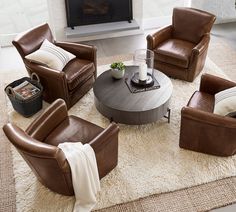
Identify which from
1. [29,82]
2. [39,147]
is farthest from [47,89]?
[39,147]

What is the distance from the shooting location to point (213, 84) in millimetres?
3441

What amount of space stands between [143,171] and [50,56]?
1.75m

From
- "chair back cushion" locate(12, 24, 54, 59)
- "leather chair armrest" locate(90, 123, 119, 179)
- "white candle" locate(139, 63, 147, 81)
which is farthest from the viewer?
"chair back cushion" locate(12, 24, 54, 59)

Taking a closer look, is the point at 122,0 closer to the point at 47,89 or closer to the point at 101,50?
the point at 101,50

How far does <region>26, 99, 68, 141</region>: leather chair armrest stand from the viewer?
9.45 ft

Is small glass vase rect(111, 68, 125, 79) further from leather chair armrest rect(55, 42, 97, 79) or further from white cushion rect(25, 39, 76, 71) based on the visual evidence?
white cushion rect(25, 39, 76, 71)

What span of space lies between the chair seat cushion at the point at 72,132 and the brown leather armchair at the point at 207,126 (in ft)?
2.83

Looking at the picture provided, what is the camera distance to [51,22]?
521 cm

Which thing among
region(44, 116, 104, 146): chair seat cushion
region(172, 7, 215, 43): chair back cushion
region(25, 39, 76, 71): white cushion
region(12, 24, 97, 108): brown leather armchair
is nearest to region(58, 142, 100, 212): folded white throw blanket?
region(44, 116, 104, 146): chair seat cushion

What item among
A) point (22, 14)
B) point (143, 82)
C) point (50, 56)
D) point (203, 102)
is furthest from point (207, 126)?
point (22, 14)

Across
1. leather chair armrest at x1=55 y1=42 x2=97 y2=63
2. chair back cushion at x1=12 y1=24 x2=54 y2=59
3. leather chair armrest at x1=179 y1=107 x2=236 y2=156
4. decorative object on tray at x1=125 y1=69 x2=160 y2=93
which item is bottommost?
leather chair armrest at x1=179 y1=107 x2=236 y2=156

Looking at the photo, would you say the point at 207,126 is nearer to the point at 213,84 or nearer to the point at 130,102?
the point at 213,84

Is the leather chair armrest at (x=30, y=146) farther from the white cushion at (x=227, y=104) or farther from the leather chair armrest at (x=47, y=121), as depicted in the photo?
the white cushion at (x=227, y=104)

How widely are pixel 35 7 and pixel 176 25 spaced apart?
2.69 meters
